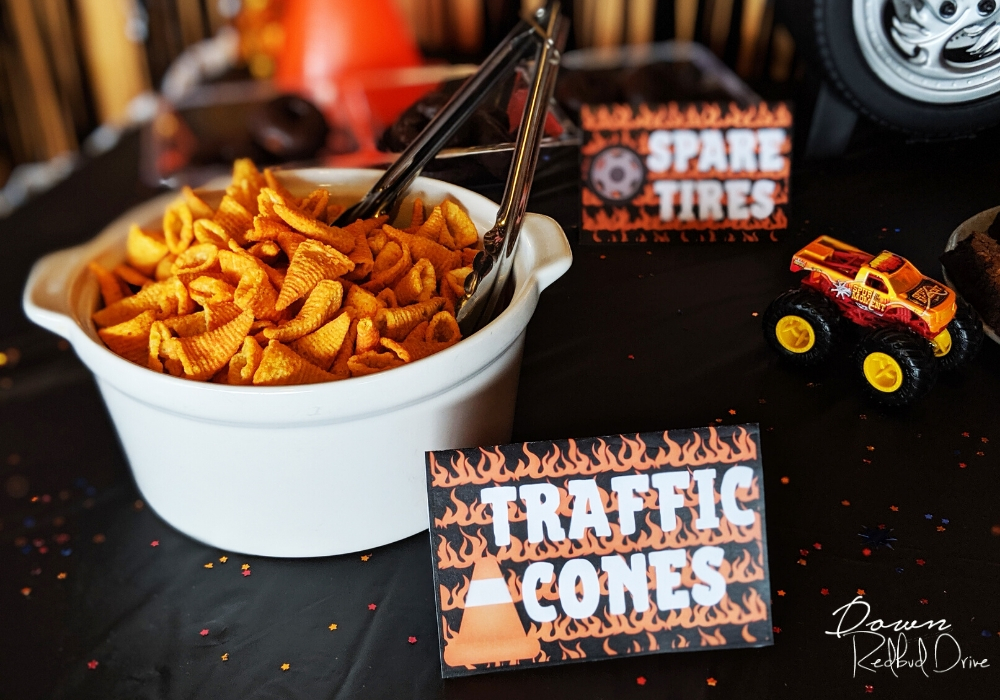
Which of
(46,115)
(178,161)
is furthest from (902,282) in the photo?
(46,115)

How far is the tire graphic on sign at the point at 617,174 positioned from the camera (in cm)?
81

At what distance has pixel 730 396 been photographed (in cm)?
66

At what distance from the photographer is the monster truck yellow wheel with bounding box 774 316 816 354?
667 mm

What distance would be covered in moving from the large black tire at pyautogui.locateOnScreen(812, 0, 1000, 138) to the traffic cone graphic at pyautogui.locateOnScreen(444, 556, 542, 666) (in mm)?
596

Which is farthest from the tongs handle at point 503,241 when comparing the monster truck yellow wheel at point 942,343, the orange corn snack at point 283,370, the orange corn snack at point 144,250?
the monster truck yellow wheel at point 942,343

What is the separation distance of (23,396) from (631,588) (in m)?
0.56

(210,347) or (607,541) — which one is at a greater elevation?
(210,347)

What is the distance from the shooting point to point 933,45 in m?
0.74

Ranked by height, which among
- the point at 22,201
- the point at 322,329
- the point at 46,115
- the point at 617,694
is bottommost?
the point at 617,694

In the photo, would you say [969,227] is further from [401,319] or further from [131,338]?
[131,338]

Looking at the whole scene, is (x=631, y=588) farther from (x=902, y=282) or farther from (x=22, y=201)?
(x=22, y=201)

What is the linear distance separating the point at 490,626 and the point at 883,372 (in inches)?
14.1

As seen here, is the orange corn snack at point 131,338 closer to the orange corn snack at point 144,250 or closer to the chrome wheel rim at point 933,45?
the orange corn snack at point 144,250

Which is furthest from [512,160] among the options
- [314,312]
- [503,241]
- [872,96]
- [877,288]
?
[872,96]
